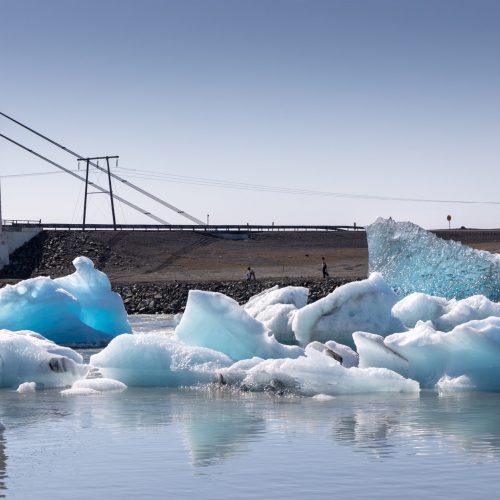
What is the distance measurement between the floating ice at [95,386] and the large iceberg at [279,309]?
18.0 feet

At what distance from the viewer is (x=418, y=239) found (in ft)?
71.4

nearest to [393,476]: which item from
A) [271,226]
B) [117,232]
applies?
[117,232]

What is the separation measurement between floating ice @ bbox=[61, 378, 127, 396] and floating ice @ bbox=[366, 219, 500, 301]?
31.4 ft

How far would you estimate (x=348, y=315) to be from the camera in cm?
1753

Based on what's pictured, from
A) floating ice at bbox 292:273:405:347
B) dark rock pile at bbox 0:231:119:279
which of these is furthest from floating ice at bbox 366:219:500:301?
dark rock pile at bbox 0:231:119:279

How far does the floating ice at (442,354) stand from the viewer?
42.4 ft

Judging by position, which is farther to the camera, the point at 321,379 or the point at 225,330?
the point at 225,330

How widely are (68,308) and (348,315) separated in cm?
528

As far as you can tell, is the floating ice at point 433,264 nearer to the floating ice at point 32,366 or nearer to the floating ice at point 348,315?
the floating ice at point 348,315

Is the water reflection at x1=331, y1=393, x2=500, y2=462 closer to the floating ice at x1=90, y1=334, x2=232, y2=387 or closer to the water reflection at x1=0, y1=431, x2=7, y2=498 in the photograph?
the floating ice at x1=90, y1=334, x2=232, y2=387

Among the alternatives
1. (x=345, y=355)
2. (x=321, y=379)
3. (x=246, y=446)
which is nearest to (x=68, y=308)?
(x=345, y=355)

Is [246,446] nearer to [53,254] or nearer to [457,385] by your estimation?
[457,385]

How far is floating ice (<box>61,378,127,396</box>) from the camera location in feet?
43.4

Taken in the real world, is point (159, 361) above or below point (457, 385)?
above
